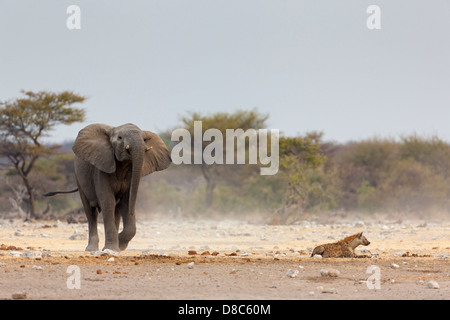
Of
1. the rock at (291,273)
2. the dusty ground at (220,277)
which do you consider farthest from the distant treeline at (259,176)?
the rock at (291,273)

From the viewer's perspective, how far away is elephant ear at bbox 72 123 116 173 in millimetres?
11938

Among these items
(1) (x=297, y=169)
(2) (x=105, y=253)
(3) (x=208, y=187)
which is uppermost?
(1) (x=297, y=169)

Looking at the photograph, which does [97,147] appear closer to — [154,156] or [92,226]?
[154,156]

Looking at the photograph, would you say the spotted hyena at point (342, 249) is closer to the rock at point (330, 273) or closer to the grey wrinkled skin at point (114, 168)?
the rock at point (330, 273)

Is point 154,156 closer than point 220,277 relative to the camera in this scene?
No

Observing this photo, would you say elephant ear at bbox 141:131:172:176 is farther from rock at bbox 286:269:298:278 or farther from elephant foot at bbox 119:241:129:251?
rock at bbox 286:269:298:278

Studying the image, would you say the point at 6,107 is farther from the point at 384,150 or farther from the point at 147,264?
the point at 147,264

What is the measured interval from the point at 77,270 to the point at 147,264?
3.84 feet

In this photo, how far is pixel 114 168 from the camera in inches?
467

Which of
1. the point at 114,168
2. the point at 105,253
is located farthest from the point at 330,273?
the point at 114,168

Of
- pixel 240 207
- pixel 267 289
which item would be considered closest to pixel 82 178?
pixel 267 289

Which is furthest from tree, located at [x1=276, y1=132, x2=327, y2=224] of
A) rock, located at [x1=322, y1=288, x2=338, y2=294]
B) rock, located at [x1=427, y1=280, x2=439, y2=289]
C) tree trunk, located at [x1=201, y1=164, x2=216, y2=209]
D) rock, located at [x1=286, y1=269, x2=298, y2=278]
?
rock, located at [x1=322, y1=288, x2=338, y2=294]

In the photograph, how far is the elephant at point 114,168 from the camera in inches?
459

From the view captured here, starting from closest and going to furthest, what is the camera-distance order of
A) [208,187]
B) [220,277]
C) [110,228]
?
[220,277] → [110,228] → [208,187]
